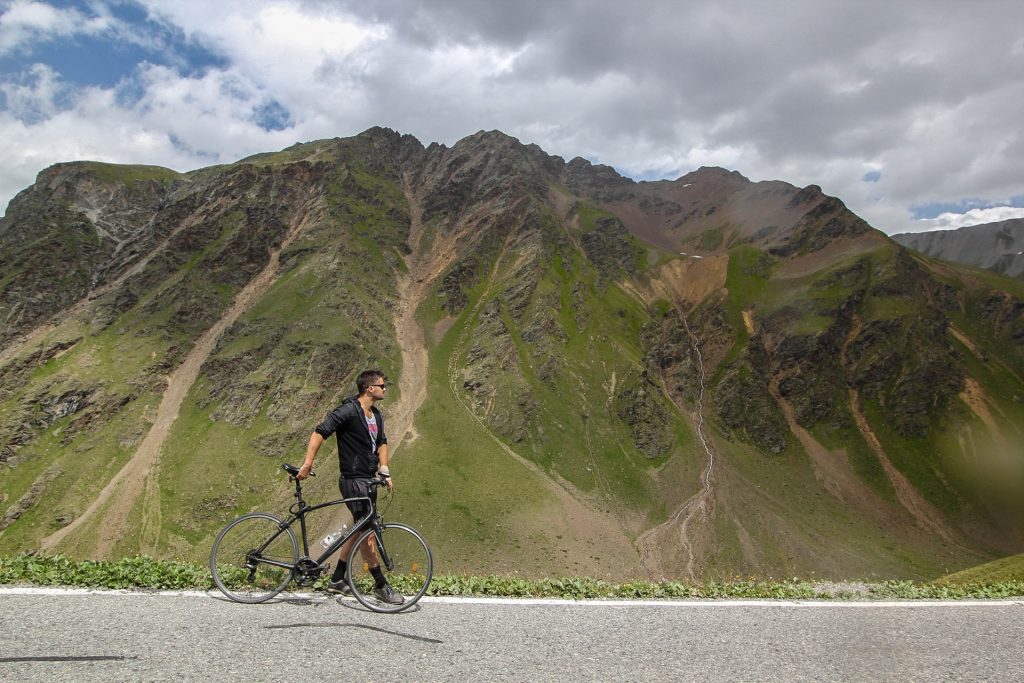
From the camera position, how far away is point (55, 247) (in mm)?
150625

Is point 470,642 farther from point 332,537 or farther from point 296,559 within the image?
point 296,559

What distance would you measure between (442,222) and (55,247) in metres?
113

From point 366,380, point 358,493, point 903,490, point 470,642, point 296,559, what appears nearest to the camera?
point 470,642

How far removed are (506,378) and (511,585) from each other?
4296 inches

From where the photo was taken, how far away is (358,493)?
964cm

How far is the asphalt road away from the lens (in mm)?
6680

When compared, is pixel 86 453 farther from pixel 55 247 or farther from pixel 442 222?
pixel 442 222

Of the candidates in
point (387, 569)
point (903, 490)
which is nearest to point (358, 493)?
point (387, 569)

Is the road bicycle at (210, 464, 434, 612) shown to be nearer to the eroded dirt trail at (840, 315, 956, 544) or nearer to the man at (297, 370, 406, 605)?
the man at (297, 370, 406, 605)

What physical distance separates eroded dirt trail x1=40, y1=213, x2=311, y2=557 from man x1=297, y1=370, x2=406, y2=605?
9105 centimetres

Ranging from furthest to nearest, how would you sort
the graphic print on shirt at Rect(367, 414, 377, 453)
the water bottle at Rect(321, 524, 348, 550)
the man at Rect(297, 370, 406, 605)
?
the graphic print on shirt at Rect(367, 414, 377, 453) → the water bottle at Rect(321, 524, 348, 550) → the man at Rect(297, 370, 406, 605)

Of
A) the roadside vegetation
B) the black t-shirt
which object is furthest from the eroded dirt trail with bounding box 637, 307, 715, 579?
the black t-shirt

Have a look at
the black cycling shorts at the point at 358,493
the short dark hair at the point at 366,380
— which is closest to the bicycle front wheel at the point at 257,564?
the black cycling shorts at the point at 358,493

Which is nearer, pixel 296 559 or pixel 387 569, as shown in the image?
pixel 296 559
